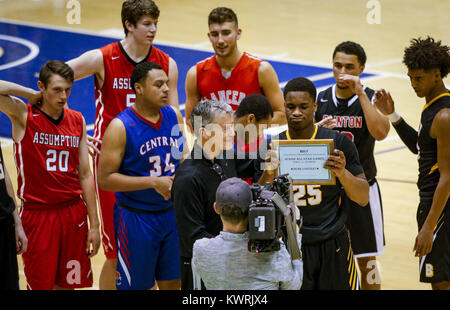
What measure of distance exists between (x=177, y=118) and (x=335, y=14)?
11172 mm

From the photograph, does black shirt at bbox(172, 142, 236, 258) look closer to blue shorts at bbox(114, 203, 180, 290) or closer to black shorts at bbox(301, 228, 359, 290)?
black shorts at bbox(301, 228, 359, 290)

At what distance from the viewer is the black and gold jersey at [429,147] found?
17.4 ft

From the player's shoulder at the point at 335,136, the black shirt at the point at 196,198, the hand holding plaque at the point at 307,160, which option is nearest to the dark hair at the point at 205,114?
the black shirt at the point at 196,198

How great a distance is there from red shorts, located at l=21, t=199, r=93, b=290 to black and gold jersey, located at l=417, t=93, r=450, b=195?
2695mm

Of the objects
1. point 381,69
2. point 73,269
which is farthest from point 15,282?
point 381,69

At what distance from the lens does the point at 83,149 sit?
225 inches

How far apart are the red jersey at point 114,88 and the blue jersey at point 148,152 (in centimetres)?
71

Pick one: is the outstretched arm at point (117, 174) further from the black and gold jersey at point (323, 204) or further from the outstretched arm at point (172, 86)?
the black and gold jersey at point (323, 204)

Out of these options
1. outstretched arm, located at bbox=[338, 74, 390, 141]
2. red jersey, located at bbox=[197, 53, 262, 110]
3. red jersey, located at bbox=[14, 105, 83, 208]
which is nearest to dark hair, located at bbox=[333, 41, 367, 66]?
outstretched arm, located at bbox=[338, 74, 390, 141]

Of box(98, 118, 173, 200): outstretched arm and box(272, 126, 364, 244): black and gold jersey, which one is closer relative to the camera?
box(272, 126, 364, 244): black and gold jersey

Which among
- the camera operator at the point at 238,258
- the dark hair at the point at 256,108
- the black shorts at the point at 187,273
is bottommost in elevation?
the black shorts at the point at 187,273

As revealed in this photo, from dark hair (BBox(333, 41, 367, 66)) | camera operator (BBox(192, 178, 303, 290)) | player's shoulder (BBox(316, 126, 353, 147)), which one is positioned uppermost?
dark hair (BBox(333, 41, 367, 66))

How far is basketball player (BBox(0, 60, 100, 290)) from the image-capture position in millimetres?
5477
